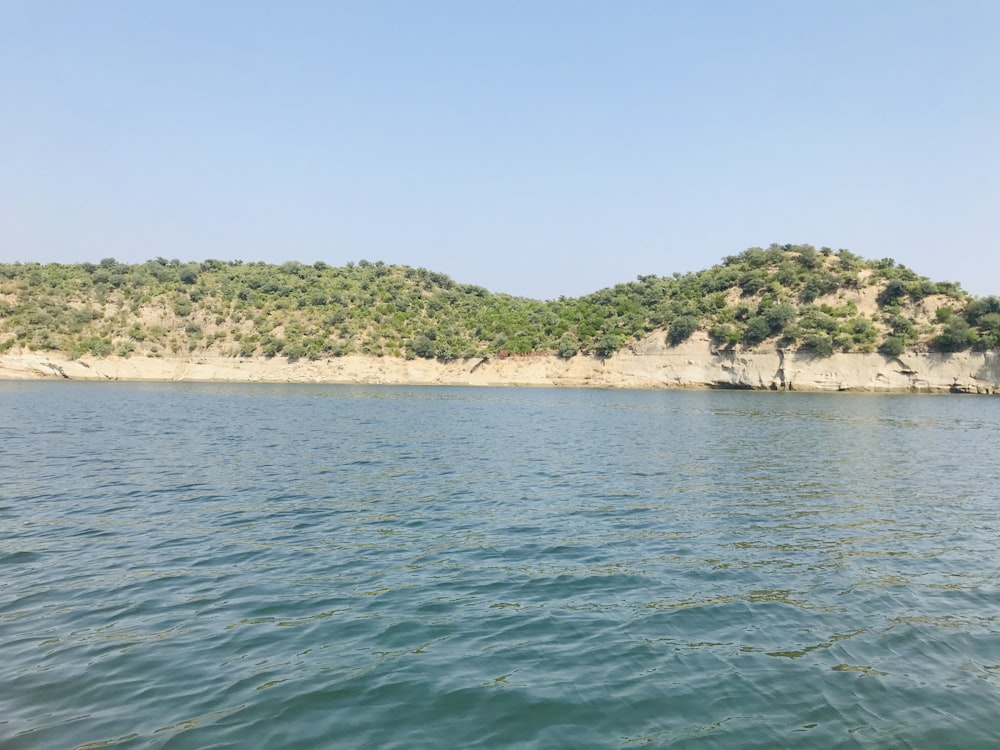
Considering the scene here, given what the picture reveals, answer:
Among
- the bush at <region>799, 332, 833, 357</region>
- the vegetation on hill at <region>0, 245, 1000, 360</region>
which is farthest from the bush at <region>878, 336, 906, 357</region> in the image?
the bush at <region>799, 332, 833, 357</region>

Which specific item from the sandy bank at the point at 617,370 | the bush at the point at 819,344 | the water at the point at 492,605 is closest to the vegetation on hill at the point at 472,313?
the bush at the point at 819,344

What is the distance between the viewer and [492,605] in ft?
32.4

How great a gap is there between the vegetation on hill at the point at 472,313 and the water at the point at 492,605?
2653 inches

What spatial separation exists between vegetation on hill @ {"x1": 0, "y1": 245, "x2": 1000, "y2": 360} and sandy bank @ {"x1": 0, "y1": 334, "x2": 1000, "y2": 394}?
1.59 m

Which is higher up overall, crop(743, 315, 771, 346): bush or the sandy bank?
crop(743, 315, 771, 346): bush

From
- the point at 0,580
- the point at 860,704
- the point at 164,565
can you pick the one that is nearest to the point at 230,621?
the point at 164,565

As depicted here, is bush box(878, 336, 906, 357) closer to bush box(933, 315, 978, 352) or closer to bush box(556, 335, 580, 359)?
bush box(933, 315, 978, 352)

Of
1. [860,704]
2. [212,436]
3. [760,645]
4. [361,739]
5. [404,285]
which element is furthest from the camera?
[404,285]

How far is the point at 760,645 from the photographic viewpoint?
8.54 m

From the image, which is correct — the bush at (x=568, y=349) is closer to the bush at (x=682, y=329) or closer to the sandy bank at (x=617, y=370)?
the sandy bank at (x=617, y=370)

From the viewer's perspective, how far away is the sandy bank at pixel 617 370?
257 ft

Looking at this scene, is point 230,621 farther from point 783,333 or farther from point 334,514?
point 783,333

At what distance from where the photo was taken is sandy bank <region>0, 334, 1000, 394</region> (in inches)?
3088

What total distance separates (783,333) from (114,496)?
8333 cm
